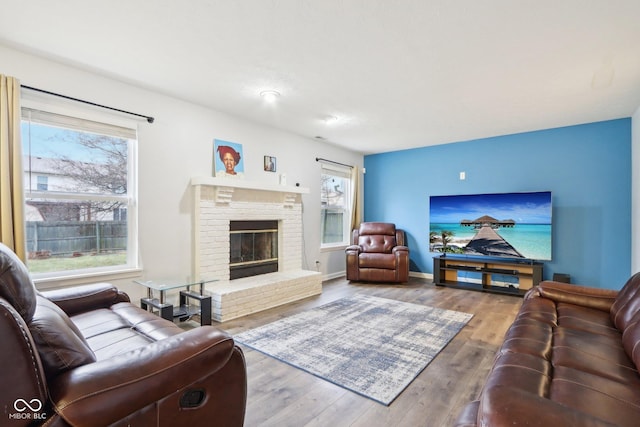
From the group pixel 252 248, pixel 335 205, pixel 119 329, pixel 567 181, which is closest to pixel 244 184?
pixel 252 248

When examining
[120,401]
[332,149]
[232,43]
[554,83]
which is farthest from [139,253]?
[554,83]

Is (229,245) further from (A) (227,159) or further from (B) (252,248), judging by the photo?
(A) (227,159)

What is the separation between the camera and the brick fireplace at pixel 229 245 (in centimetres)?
350

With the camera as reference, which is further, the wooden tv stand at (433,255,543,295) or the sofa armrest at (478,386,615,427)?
the wooden tv stand at (433,255,543,295)

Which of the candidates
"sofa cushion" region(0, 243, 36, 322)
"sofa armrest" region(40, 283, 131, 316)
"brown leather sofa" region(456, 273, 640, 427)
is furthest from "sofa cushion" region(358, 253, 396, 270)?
"sofa cushion" region(0, 243, 36, 322)

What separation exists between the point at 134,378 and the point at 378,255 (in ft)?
14.6

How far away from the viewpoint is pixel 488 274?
485 centimetres

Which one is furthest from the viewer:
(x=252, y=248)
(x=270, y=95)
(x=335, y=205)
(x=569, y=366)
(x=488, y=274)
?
(x=335, y=205)

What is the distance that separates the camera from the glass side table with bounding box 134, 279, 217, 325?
2848 mm

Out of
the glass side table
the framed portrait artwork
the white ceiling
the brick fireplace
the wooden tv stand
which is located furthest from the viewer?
the wooden tv stand

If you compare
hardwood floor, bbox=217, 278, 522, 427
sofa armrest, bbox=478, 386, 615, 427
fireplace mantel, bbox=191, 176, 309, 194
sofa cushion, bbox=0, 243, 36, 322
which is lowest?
hardwood floor, bbox=217, 278, 522, 427

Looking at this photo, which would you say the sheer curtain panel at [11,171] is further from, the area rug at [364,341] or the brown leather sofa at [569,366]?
the brown leather sofa at [569,366]

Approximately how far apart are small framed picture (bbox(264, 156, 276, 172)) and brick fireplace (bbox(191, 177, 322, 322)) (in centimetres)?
33

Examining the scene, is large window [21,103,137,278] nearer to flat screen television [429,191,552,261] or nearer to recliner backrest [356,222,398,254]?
recliner backrest [356,222,398,254]
